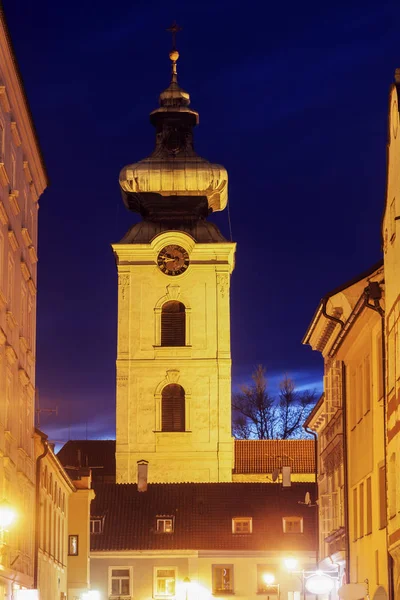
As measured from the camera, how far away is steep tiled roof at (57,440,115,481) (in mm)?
89750

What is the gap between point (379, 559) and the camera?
103ft

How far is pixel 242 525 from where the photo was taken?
242ft

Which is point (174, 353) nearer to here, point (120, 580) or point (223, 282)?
point (223, 282)

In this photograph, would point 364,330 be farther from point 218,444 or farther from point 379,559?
point 218,444

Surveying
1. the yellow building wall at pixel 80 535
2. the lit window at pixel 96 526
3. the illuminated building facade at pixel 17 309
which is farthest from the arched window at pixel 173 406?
the illuminated building facade at pixel 17 309

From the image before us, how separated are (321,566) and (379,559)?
1753cm

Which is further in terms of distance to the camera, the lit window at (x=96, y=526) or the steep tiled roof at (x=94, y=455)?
the steep tiled roof at (x=94, y=455)

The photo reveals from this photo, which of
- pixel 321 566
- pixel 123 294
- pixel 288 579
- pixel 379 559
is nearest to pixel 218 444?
pixel 123 294

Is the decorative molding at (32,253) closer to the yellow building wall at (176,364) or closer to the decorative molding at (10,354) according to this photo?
the decorative molding at (10,354)

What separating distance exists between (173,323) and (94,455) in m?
12.2

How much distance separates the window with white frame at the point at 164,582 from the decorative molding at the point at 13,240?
130ft

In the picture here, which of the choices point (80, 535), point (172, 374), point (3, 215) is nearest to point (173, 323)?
point (172, 374)

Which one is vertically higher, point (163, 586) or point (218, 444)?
point (218, 444)

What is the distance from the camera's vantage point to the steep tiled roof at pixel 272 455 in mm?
87562
